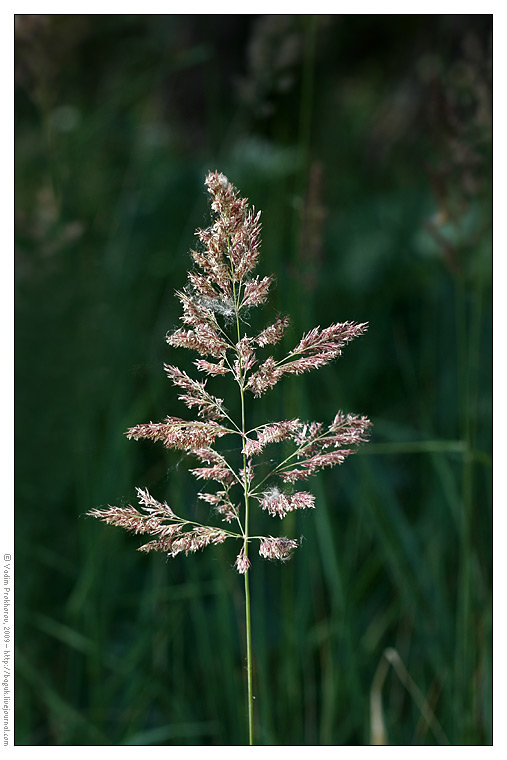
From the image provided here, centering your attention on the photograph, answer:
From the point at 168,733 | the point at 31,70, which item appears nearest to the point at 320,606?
the point at 168,733

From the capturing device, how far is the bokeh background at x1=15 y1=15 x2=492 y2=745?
729mm

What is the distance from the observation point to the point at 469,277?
49.5 inches

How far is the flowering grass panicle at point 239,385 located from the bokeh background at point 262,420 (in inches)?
1.3

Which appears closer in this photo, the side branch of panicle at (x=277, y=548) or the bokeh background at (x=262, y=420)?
the side branch of panicle at (x=277, y=548)

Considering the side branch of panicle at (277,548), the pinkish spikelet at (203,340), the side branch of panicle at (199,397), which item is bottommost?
the side branch of panicle at (277,548)

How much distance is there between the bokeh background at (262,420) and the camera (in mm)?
729

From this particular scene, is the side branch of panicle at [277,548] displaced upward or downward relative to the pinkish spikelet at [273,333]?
downward

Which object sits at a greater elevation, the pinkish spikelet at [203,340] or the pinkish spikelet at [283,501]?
the pinkish spikelet at [203,340]

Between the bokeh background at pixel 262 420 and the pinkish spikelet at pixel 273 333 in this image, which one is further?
the bokeh background at pixel 262 420

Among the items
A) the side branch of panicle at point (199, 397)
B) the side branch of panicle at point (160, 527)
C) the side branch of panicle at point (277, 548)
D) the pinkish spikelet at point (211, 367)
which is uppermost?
the pinkish spikelet at point (211, 367)

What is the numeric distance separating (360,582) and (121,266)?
2.57 feet

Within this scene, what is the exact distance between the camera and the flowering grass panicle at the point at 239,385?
0.26 meters
